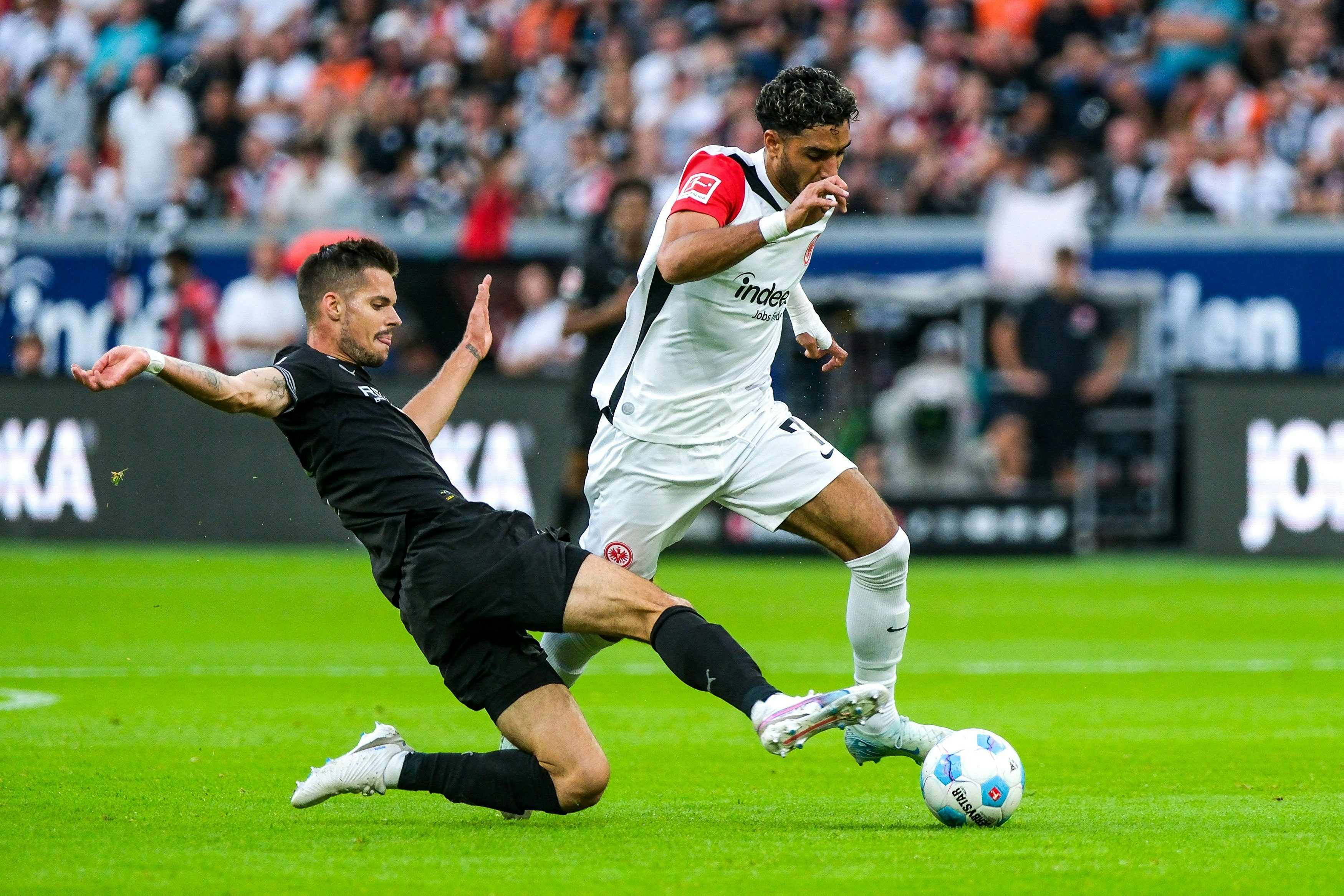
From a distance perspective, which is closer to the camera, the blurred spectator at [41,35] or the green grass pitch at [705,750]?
the green grass pitch at [705,750]

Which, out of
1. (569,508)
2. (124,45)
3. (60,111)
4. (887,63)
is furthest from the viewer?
(124,45)

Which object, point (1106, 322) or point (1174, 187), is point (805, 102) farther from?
point (1174, 187)

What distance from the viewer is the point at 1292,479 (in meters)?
16.0

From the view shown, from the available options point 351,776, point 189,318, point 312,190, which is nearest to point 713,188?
point 351,776

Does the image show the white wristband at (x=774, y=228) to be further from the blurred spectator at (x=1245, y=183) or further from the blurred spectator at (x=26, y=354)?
the blurred spectator at (x=26, y=354)

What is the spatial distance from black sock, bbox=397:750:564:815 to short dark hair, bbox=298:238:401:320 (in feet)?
4.76

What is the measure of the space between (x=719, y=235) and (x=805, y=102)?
59 centimetres

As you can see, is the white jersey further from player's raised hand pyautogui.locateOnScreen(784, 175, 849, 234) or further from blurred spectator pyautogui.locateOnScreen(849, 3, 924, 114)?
blurred spectator pyautogui.locateOnScreen(849, 3, 924, 114)

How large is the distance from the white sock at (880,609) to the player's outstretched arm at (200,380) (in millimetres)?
2177

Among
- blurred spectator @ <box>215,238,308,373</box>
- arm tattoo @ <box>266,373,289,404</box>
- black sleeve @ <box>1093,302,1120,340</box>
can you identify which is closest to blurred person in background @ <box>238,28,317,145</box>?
blurred spectator @ <box>215,238,308,373</box>

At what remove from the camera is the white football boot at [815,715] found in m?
4.99

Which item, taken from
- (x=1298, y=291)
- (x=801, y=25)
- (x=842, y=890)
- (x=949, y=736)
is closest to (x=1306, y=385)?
(x=1298, y=291)

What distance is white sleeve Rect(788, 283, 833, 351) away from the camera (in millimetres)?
7263

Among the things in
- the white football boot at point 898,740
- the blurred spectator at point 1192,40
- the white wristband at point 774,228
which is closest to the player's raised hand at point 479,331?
the white wristband at point 774,228
